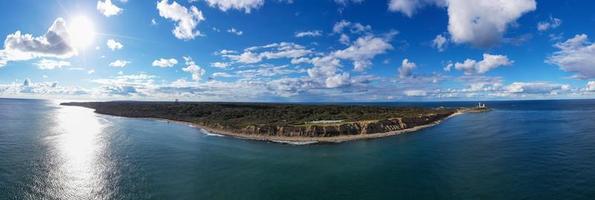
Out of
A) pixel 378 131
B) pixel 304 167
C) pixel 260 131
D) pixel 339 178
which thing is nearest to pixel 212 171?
pixel 304 167

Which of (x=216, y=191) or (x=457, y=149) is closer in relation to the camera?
(x=216, y=191)

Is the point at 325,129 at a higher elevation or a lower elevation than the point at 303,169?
higher

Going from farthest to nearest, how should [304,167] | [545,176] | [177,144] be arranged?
[177,144] < [304,167] < [545,176]

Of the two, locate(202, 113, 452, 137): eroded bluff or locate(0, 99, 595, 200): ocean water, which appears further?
locate(202, 113, 452, 137): eroded bluff

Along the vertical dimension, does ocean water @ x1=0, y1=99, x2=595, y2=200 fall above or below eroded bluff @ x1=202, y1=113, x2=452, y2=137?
below

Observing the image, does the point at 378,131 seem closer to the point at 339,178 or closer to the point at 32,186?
the point at 339,178

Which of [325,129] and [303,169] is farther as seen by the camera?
[325,129]

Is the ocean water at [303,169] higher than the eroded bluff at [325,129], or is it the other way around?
the eroded bluff at [325,129]

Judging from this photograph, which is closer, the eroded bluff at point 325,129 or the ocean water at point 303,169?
the ocean water at point 303,169
